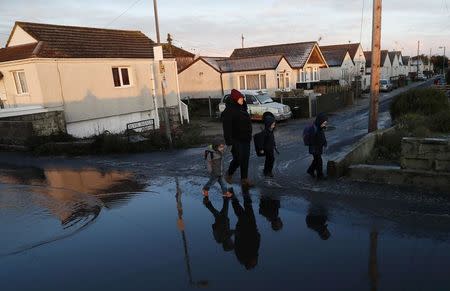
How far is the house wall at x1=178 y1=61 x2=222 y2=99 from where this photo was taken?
32469 mm

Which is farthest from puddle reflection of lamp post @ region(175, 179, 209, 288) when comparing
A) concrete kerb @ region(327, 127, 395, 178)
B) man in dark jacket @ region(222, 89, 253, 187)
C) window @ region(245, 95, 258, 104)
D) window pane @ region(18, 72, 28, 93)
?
window @ region(245, 95, 258, 104)

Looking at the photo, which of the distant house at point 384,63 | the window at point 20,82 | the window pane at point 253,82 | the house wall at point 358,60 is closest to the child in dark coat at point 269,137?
the window at point 20,82

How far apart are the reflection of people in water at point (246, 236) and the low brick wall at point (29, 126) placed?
10.9 m

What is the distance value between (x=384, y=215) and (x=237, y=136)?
9.94 ft

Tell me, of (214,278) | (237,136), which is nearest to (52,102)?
(237,136)

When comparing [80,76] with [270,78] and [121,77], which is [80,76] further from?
[270,78]

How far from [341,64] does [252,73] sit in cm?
1758

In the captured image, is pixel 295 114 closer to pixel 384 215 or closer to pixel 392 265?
pixel 384 215

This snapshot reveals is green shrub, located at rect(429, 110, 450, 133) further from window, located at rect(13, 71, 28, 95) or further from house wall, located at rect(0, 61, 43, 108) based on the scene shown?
window, located at rect(13, 71, 28, 95)

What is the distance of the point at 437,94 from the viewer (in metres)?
14.8

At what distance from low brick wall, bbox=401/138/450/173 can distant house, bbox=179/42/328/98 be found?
23.3 m

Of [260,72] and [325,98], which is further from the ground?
[260,72]

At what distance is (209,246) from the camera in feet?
17.5

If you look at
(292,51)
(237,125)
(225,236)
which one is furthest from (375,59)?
(292,51)
